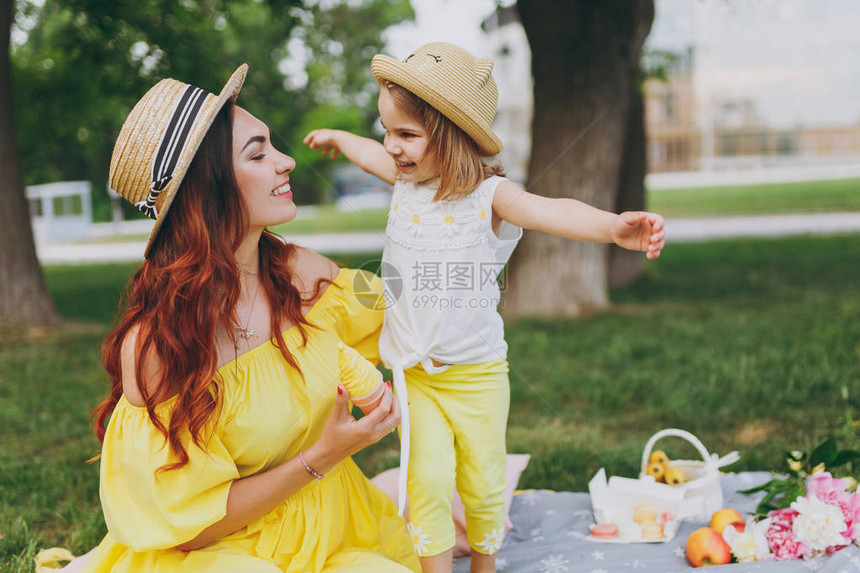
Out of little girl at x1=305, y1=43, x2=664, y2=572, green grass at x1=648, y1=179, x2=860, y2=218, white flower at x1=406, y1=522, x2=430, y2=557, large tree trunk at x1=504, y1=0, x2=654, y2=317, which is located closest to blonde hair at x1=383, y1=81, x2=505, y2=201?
little girl at x1=305, y1=43, x2=664, y2=572

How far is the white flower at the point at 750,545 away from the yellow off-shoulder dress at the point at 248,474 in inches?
42.6

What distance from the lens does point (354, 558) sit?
2137mm

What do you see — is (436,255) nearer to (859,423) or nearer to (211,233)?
(211,233)

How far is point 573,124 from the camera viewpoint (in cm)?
644

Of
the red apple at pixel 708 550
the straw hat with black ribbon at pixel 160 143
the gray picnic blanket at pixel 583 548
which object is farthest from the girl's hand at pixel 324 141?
the red apple at pixel 708 550

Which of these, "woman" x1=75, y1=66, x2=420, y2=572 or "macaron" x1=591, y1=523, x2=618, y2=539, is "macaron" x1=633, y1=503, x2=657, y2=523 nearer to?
"macaron" x1=591, y1=523, x2=618, y2=539

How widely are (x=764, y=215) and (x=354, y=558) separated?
51.4 feet

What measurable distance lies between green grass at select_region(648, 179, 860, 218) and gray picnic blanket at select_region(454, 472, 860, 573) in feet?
48.1

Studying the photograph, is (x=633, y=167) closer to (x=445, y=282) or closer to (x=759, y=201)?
(x=445, y=282)

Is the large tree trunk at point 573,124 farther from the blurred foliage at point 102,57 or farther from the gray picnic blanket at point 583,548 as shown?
the gray picnic blanket at point 583,548

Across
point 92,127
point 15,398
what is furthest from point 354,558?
point 92,127

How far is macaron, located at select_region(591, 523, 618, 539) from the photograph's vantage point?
2764mm

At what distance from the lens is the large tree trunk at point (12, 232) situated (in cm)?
639

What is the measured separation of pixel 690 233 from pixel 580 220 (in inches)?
498
